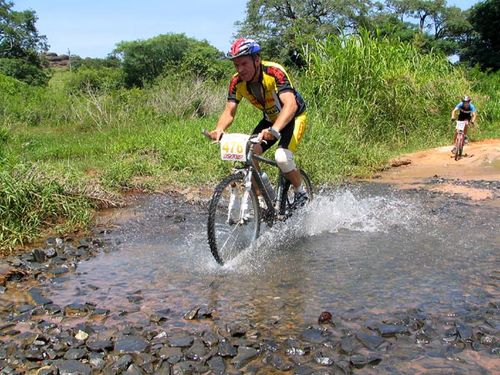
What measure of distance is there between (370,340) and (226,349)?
904 mm

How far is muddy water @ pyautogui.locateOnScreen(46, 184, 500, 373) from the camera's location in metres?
3.44

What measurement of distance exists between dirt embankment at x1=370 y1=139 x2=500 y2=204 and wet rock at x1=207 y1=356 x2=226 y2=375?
19.4ft

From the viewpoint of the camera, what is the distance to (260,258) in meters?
5.04

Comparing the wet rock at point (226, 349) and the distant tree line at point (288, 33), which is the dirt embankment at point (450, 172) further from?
the distant tree line at point (288, 33)

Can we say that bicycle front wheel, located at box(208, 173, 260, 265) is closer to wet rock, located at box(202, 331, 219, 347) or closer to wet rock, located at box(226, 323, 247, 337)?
wet rock, located at box(226, 323, 247, 337)

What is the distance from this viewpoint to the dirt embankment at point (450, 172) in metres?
8.62

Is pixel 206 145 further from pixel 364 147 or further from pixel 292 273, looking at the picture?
pixel 292 273

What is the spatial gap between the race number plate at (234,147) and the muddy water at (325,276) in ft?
3.38

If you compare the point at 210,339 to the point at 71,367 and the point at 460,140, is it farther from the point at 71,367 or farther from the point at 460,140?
the point at 460,140

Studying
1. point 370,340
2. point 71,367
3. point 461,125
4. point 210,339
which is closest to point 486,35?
point 461,125

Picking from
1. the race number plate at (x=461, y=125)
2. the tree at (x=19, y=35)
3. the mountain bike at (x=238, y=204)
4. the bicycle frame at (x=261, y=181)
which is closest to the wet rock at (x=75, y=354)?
the mountain bike at (x=238, y=204)

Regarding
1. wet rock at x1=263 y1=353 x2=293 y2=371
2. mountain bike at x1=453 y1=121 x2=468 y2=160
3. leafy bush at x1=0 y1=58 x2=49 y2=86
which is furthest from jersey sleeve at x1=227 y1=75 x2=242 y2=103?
leafy bush at x1=0 y1=58 x2=49 y2=86

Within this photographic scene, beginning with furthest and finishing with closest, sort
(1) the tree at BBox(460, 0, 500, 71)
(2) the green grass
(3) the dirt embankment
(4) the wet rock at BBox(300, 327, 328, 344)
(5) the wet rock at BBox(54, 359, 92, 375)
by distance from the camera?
1. (1) the tree at BBox(460, 0, 500, 71)
2. (3) the dirt embankment
3. (2) the green grass
4. (4) the wet rock at BBox(300, 327, 328, 344)
5. (5) the wet rock at BBox(54, 359, 92, 375)

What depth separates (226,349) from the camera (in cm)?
308
